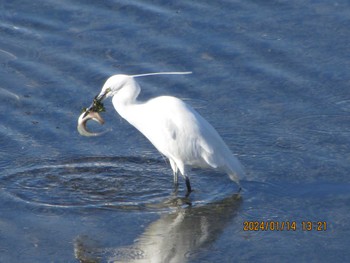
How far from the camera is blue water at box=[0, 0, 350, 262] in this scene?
23.9 feet

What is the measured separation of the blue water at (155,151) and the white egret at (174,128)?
0.26 meters

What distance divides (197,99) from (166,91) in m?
0.36

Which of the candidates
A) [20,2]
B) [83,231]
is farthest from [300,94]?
[20,2]

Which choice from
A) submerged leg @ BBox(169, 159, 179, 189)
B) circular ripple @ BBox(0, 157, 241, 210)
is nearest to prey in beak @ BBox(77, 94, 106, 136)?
circular ripple @ BBox(0, 157, 241, 210)

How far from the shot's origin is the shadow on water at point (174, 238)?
700cm

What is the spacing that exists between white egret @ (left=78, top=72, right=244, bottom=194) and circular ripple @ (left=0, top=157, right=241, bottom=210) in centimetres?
20

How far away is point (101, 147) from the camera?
884 centimetres

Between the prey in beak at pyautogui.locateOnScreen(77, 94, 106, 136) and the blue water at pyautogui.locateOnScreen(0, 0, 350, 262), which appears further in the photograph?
the prey in beak at pyautogui.locateOnScreen(77, 94, 106, 136)

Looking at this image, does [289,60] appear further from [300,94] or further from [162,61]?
[162,61]

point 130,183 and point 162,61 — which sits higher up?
point 162,61
